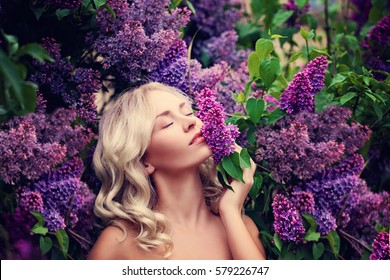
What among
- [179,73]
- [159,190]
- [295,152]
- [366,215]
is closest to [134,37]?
[179,73]

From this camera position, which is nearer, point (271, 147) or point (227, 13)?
point (271, 147)

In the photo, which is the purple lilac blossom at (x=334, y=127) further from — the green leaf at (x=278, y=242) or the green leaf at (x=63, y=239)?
the green leaf at (x=63, y=239)

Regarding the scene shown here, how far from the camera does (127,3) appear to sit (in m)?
1.79

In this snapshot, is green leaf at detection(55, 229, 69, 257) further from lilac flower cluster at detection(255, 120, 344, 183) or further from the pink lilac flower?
lilac flower cluster at detection(255, 120, 344, 183)

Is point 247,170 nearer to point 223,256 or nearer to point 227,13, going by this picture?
point 223,256

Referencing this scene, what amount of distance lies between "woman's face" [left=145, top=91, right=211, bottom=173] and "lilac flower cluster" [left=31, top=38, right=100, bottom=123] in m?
0.16

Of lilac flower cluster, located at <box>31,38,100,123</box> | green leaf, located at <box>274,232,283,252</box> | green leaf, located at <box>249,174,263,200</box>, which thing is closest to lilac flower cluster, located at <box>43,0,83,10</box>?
lilac flower cluster, located at <box>31,38,100,123</box>

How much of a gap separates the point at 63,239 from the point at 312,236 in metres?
0.60

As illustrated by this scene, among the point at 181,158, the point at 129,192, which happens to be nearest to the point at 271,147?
the point at 181,158

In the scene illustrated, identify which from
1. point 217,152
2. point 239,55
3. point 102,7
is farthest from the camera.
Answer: point 239,55

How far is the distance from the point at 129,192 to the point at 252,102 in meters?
0.38

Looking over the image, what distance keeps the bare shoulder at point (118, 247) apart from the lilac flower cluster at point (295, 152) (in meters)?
0.38

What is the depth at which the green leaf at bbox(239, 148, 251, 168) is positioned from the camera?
1.65 metres

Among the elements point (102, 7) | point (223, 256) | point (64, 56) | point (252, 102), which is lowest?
point (223, 256)
